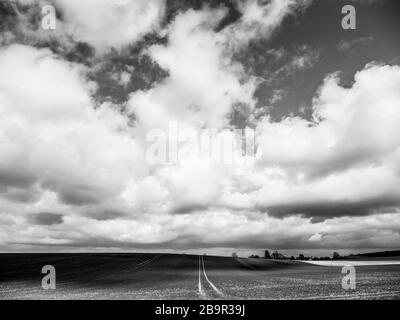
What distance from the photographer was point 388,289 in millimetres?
29391
